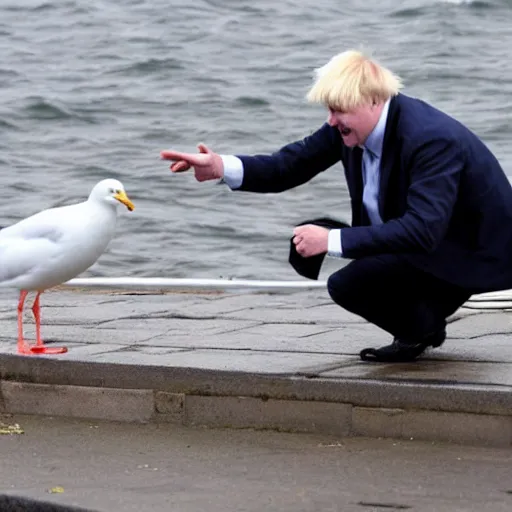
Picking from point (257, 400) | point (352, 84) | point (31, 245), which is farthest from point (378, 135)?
point (31, 245)

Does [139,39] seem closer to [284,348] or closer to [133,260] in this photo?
[133,260]

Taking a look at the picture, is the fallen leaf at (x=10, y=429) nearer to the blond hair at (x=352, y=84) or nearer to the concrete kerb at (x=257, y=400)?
the concrete kerb at (x=257, y=400)

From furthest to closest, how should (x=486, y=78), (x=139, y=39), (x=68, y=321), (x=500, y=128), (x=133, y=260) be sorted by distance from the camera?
(x=139, y=39) → (x=486, y=78) → (x=500, y=128) → (x=133, y=260) → (x=68, y=321)

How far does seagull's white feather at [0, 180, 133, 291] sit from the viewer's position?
582cm

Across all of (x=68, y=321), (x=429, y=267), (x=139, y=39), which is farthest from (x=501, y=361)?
(x=139, y=39)

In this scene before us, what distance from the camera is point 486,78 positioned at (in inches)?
840

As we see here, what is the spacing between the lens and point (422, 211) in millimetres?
4910

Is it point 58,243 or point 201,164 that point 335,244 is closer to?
point 201,164

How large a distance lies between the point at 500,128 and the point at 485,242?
13.5 m

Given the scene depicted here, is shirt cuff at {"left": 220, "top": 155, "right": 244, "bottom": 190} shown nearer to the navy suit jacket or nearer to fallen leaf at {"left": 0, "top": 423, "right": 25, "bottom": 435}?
the navy suit jacket

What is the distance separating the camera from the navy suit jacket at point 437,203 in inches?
194

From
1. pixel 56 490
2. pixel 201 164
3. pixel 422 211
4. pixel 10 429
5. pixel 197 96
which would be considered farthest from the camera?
pixel 197 96

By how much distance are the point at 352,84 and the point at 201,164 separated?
0.79m

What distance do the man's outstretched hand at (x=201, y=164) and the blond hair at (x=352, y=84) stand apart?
1.96ft
